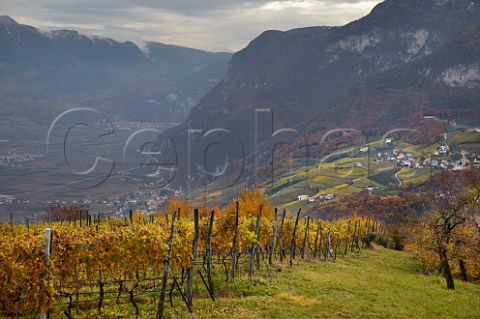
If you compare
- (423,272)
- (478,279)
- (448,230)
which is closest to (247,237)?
(448,230)

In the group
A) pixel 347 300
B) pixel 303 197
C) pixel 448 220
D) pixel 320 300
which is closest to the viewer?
pixel 320 300

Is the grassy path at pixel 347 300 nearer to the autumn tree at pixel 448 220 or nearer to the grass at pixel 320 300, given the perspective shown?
the grass at pixel 320 300

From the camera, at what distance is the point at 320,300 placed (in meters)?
19.9

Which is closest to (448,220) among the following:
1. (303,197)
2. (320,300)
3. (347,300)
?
(347,300)


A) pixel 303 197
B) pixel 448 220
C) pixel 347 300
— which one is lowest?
pixel 303 197

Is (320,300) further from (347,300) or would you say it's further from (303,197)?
(303,197)

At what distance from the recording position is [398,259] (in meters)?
47.6

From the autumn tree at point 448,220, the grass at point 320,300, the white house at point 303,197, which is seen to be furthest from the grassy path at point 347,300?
the white house at point 303,197

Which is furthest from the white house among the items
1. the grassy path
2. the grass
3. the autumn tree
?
the grass

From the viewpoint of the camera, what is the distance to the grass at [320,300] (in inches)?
687

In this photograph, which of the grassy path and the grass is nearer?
the grass

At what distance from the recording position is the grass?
17.5 m

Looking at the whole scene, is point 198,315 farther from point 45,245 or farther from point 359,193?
point 359,193

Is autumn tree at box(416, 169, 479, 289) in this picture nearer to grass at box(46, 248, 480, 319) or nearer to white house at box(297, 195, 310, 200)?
grass at box(46, 248, 480, 319)
